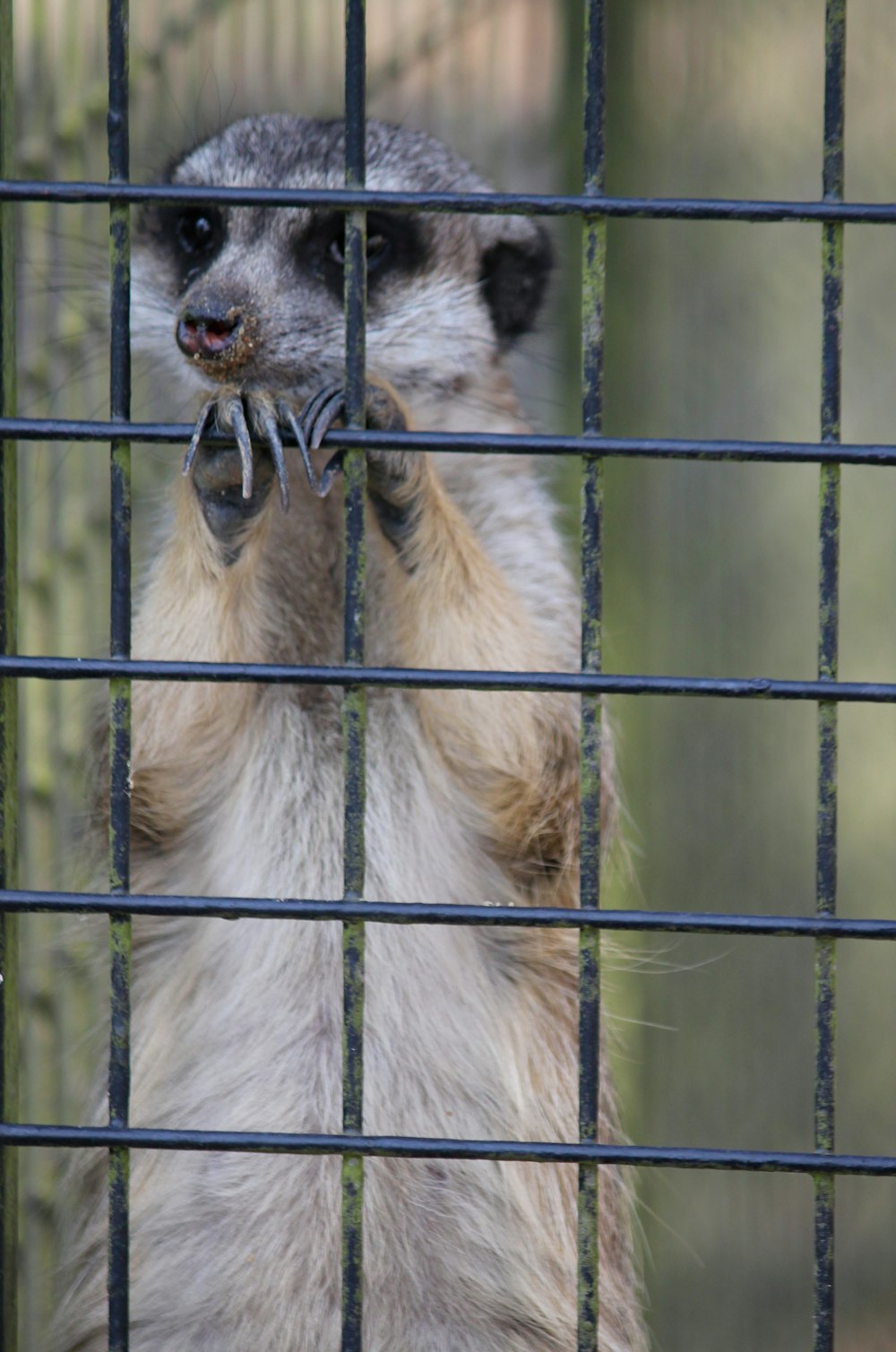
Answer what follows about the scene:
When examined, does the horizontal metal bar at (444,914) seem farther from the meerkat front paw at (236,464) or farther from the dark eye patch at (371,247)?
the dark eye patch at (371,247)

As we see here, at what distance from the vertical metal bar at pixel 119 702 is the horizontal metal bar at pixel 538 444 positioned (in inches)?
1.3

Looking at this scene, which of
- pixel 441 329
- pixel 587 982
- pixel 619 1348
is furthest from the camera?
pixel 441 329

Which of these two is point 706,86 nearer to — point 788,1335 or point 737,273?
point 737,273

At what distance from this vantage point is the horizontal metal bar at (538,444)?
130 centimetres

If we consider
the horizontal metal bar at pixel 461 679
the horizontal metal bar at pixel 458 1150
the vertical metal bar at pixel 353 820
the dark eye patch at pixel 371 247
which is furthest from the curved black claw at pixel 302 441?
the dark eye patch at pixel 371 247

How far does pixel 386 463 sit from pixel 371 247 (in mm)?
749

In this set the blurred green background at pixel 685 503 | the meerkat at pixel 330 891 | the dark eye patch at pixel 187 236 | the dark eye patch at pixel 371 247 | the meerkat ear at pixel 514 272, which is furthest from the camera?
the blurred green background at pixel 685 503

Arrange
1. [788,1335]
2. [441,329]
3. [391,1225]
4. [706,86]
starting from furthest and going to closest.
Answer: [788,1335] < [706,86] < [441,329] < [391,1225]

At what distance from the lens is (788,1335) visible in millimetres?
Result: 3436

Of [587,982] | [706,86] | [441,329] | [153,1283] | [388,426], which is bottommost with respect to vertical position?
[153,1283]

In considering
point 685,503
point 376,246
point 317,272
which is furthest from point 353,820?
point 685,503

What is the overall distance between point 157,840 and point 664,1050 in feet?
5.63

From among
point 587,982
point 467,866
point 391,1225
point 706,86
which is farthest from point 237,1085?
point 706,86

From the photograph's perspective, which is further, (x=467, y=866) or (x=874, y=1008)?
(x=874, y=1008)
